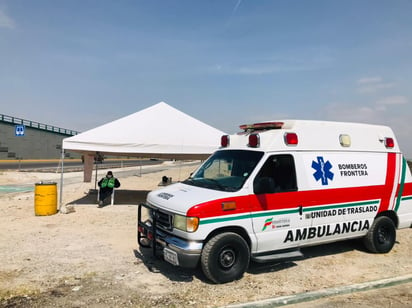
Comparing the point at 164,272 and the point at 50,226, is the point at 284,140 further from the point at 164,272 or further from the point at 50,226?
the point at 50,226

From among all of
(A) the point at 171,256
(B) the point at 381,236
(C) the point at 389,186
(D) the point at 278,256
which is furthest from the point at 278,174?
(B) the point at 381,236

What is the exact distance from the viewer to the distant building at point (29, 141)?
42.1 metres

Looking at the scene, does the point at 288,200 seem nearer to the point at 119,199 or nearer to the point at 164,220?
the point at 164,220

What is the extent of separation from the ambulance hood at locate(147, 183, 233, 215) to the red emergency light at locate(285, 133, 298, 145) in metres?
1.51

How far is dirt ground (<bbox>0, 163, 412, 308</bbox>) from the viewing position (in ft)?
14.9

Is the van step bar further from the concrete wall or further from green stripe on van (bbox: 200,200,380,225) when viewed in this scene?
the concrete wall

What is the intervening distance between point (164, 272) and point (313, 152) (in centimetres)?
340

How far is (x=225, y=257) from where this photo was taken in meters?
5.07

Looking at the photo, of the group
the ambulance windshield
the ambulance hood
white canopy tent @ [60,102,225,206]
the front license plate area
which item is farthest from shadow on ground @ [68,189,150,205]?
the front license plate area

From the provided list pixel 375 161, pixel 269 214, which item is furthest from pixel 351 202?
pixel 269 214

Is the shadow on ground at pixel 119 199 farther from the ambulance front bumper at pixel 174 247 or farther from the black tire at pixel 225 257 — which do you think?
the black tire at pixel 225 257

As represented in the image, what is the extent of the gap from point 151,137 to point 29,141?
41.9 meters

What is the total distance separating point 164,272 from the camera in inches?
220

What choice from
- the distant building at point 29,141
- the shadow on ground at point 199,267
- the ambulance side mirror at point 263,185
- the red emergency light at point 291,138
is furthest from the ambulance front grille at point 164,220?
the distant building at point 29,141
